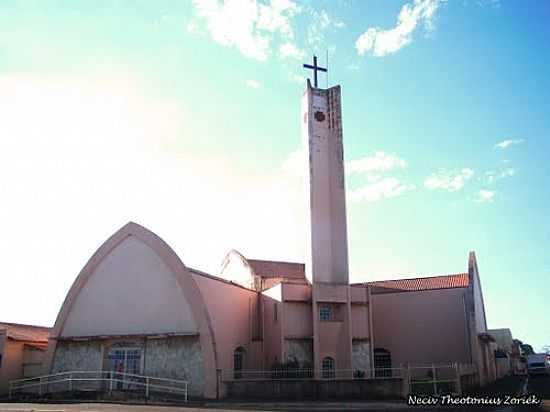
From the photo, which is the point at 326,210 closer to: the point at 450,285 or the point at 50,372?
the point at 450,285

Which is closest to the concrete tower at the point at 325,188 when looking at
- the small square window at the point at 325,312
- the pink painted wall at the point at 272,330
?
the small square window at the point at 325,312

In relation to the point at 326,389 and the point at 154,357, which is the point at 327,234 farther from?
the point at 154,357

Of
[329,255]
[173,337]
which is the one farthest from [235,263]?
[173,337]

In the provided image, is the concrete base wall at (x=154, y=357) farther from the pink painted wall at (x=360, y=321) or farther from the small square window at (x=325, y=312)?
the pink painted wall at (x=360, y=321)

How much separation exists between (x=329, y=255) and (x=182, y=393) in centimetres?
983

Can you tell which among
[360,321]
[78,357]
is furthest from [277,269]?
[78,357]

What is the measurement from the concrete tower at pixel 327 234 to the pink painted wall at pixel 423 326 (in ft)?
19.7

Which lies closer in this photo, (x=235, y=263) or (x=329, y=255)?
(x=329, y=255)

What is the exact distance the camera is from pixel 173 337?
23.6 m

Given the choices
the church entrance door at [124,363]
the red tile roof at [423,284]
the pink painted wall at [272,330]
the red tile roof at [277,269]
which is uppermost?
the red tile roof at [277,269]

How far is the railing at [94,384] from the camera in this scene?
22.6 m

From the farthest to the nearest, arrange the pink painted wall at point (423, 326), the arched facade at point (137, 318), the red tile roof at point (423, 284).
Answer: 1. the red tile roof at point (423, 284)
2. the pink painted wall at point (423, 326)
3. the arched facade at point (137, 318)

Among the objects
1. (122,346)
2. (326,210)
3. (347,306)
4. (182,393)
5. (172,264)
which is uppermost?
(326,210)

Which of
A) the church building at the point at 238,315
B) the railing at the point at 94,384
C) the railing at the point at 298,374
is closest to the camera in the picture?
the railing at the point at 94,384
